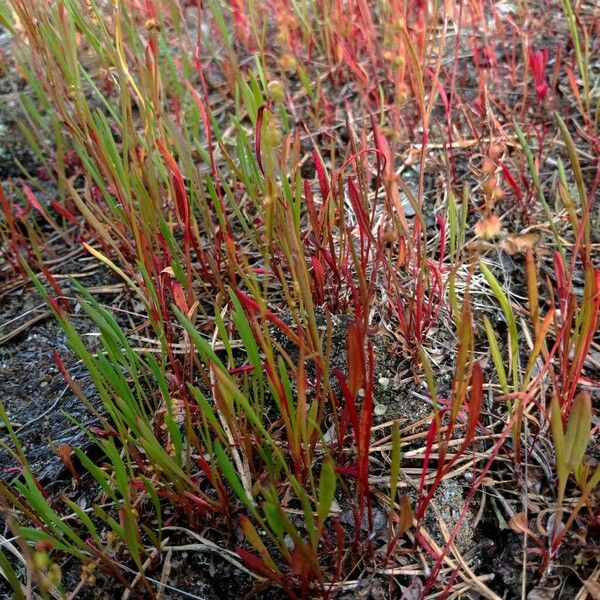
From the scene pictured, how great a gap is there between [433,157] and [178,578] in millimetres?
1206

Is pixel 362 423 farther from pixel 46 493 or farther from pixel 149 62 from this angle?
pixel 149 62

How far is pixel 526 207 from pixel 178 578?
3.55 feet

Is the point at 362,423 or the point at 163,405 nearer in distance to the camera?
the point at 362,423

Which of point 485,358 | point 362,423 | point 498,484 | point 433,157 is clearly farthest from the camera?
point 433,157

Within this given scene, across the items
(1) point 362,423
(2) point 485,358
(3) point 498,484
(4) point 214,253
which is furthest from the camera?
(4) point 214,253

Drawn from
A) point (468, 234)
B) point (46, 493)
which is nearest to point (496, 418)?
point (468, 234)

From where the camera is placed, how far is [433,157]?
1.65m

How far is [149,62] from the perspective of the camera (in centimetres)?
125

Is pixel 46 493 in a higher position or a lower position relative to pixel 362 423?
lower

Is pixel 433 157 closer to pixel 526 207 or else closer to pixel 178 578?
pixel 526 207

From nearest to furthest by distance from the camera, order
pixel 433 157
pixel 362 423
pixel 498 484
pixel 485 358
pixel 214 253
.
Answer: pixel 362 423 < pixel 498 484 < pixel 485 358 < pixel 214 253 < pixel 433 157

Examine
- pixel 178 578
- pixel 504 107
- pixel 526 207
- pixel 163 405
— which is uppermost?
pixel 504 107

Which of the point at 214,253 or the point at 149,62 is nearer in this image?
the point at 149,62

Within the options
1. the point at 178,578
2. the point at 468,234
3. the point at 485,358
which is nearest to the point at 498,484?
the point at 485,358
